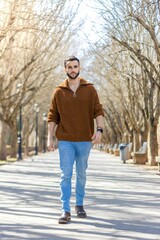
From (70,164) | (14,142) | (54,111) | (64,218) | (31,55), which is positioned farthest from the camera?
(14,142)

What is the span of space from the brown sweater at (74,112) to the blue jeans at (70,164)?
89mm

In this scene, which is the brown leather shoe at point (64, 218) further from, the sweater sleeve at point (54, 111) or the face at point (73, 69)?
the face at point (73, 69)

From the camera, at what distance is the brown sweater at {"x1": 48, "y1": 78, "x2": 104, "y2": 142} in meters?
7.64

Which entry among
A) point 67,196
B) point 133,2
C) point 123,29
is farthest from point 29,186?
point 123,29

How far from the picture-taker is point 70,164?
759 cm

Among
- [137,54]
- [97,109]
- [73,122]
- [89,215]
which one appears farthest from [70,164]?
[137,54]

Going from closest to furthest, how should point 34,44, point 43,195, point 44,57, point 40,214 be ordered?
1. point 40,214
2. point 43,195
3. point 34,44
4. point 44,57

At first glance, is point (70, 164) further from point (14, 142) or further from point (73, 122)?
point (14, 142)

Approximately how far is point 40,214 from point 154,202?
2.68 metres

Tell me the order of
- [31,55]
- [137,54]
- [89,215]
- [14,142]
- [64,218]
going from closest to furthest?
[64,218] → [89,215] → [137,54] → [31,55] → [14,142]

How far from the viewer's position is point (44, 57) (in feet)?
113

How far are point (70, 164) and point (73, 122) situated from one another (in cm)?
53

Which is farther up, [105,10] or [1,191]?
[105,10]

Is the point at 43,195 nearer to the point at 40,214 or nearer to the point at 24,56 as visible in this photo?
the point at 40,214
